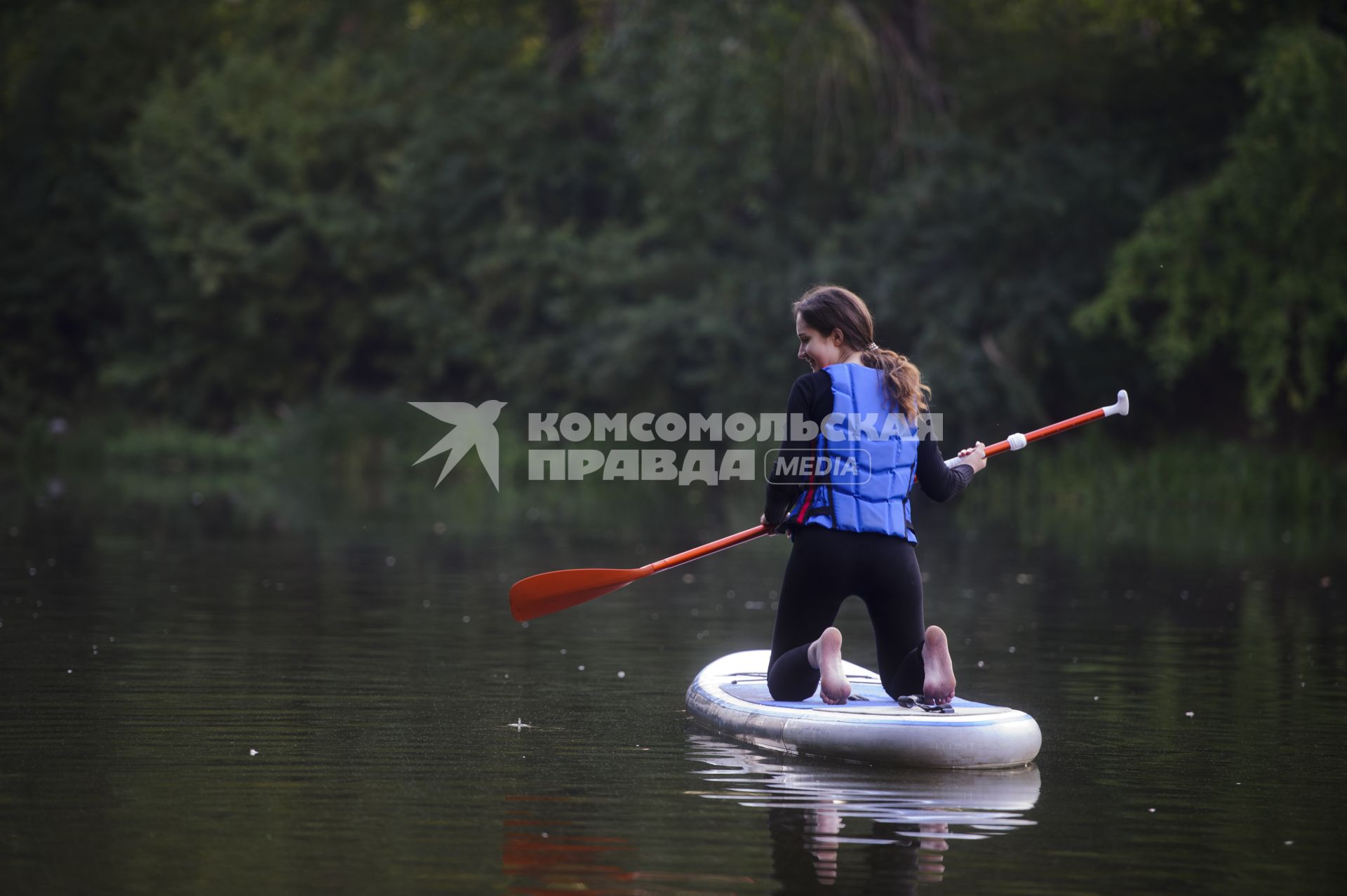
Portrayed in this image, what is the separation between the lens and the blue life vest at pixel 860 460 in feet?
21.3

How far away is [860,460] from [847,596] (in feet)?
1.76

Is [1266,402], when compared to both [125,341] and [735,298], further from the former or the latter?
[125,341]

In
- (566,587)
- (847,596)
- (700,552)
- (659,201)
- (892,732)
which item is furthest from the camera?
(659,201)

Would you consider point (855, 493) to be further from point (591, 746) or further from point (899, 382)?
point (591, 746)

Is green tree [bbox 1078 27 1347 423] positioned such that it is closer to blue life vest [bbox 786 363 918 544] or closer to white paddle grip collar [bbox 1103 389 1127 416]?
white paddle grip collar [bbox 1103 389 1127 416]

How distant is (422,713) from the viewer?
7398mm

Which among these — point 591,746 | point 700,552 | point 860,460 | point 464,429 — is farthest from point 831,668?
point 464,429

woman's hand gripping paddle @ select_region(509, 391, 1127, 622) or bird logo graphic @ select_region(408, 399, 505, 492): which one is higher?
bird logo graphic @ select_region(408, 399, 505, 492)

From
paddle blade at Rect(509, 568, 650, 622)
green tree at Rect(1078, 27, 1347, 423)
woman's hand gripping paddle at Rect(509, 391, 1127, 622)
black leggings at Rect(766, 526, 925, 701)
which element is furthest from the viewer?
green tree at Rect(1078, 27, 1347, 423)

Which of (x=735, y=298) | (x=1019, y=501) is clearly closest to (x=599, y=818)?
(x=1019, y=501)

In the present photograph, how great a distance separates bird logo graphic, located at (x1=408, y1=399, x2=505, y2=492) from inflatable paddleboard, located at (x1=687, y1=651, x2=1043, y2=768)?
26460 mm

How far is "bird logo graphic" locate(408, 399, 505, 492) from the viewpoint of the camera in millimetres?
34000

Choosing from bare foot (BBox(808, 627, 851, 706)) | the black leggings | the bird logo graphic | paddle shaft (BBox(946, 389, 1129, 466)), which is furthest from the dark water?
the bird logo graphic

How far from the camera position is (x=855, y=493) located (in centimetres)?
654
